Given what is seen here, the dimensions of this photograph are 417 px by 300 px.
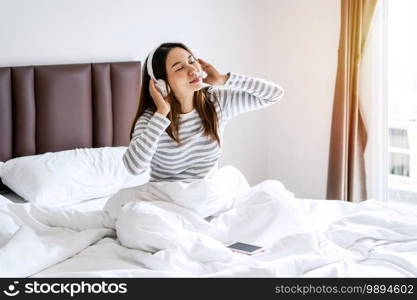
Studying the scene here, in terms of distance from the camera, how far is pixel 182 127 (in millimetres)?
2438

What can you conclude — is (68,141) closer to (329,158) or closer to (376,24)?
(329,158)

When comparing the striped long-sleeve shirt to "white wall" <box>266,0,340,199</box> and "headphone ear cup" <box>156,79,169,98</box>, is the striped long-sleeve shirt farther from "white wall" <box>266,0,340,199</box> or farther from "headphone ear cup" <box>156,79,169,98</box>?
"white wall" <box>266,0,340,199</box>

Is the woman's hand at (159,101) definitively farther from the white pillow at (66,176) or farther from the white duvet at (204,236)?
the white pillow at (66,176)

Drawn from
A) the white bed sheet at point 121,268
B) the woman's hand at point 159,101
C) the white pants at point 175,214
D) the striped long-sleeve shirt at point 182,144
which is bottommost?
the white bed sheet at point 121,268

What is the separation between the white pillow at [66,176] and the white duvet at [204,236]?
0.43m

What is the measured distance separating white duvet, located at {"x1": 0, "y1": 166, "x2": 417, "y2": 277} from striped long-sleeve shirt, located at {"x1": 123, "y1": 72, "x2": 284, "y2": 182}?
0.09 meters

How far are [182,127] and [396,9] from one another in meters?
1.87

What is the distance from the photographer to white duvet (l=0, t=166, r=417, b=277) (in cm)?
186

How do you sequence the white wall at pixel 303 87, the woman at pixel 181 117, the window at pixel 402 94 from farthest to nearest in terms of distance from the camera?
the white wall at pixel 303 87
the window at pixel 402 94
the woman at pixel 181 117

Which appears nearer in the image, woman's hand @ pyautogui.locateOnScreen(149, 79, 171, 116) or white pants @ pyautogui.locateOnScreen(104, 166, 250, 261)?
white pants @ pyautogui.locateOnScreen(104, 166, 250, 261)

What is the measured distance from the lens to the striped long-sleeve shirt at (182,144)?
7.50ft

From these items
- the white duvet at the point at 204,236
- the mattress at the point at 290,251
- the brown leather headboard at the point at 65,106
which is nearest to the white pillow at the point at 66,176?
the brown leather headboard at the point at 65,106

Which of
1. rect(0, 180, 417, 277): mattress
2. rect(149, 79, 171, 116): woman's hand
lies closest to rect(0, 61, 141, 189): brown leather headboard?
rect(149, 79, 171, 116): woman's hand

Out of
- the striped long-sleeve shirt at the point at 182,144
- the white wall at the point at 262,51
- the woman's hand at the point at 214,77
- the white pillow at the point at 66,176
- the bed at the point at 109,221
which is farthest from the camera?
the white wall at the point at 262,51
